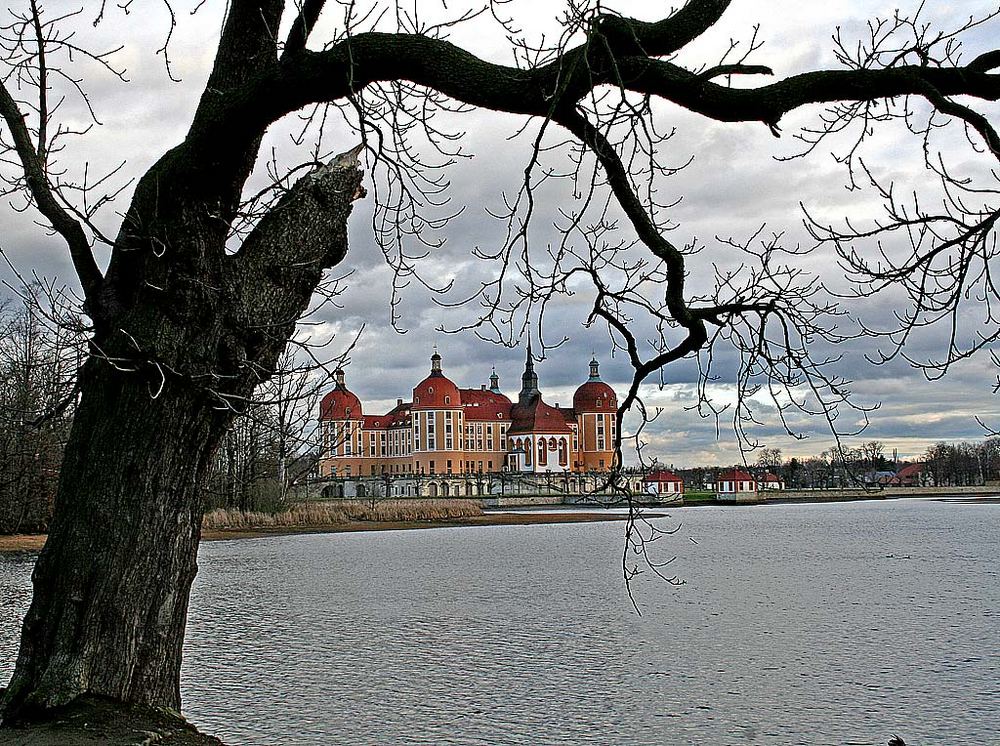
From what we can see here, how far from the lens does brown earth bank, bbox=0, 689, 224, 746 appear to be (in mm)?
3943

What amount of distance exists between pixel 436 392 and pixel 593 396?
12854 millimetres

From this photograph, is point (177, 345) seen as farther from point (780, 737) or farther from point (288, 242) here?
point (780, 737)

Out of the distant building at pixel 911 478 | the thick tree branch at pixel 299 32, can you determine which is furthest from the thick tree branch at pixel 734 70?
the distant building at pixel 911 478

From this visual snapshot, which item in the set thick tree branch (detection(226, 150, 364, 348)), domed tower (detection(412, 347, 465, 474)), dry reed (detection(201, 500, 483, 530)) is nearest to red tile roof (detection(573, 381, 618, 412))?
domed tower (detection(412, 347, 465, 474))

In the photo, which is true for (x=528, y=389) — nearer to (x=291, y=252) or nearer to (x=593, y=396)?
(x=593, y=396)

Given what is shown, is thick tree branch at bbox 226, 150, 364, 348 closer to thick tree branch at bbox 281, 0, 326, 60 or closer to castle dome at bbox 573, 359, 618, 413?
thick tree branch at bbox 281, 0, 326, 60

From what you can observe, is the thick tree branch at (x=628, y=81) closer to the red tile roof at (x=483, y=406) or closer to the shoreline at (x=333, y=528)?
the shoreline at (x=333, y=528)

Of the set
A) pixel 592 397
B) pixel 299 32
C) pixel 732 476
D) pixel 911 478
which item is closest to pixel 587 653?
pixel 299 32

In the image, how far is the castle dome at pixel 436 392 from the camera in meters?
80.8

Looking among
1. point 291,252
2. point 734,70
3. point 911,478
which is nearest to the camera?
point 734,70

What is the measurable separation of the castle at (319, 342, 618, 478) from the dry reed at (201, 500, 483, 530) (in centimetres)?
3125

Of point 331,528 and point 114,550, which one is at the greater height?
point 114,550

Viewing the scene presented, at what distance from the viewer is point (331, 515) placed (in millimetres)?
39688

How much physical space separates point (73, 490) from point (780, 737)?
566 centimetres
